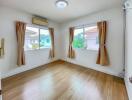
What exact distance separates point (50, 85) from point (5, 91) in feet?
3.45

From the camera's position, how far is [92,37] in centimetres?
368

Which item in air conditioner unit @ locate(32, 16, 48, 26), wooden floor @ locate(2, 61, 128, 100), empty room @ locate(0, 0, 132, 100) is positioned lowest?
wooden floor @ locate(2, 61, 128, 100)

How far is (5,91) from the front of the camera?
6.68 feet

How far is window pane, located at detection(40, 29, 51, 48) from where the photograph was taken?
4.24 metres

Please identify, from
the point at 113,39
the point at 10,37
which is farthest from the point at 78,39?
the point at 10,37

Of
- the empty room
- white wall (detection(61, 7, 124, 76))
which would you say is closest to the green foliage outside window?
the empty room

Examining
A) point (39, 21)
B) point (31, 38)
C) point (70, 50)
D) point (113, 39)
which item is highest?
point (39, 21)

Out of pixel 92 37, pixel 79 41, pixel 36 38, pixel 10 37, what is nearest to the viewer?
pixel 10 37

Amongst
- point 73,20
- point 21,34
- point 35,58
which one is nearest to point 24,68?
point 35,58

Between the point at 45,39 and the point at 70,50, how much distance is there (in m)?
1.40

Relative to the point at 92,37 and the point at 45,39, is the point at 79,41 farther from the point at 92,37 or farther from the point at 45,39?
the point at 45,39

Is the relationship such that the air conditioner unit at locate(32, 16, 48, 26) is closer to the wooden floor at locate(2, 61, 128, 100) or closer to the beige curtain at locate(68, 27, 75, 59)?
the beige curtain at locate(68, 27, 75, 59)

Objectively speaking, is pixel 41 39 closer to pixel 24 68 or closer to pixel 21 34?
pixel 21 34

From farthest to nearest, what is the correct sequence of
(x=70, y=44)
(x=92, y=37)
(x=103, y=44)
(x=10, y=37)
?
(x=70, y=44)
(x=92, y=37)
(x=103, y=44)
(x=10, y=37)
